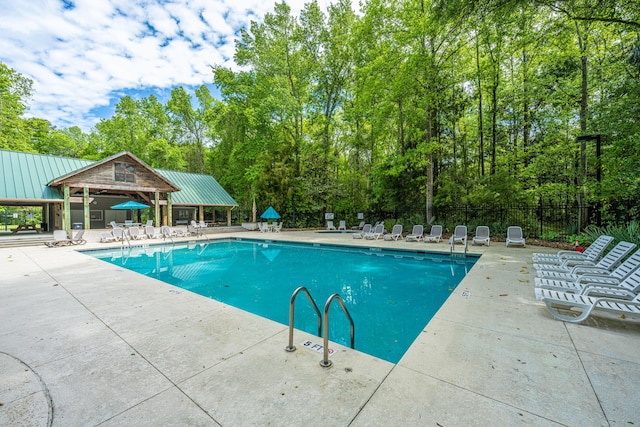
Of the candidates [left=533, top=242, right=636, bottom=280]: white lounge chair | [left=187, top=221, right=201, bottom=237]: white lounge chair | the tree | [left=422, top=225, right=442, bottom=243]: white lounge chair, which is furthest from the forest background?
[left=187, top=221, right=201, bottom=237]: white lounge chair

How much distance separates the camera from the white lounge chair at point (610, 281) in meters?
3.89

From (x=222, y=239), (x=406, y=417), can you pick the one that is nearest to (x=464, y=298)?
(x=406, y=417)

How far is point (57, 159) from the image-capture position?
709 inches

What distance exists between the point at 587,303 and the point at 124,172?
22545mm

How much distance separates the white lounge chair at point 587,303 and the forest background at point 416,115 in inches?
256

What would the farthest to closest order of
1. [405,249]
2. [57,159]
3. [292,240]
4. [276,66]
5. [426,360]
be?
1. [276,66]
2. [57,159]
3. [292,240]
4. [405,249]
5. [426,360]

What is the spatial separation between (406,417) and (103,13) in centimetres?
1340

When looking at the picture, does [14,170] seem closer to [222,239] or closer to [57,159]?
[57,159]

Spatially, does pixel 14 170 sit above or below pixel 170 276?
above

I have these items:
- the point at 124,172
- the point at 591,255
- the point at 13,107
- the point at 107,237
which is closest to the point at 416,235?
the point at 591,255

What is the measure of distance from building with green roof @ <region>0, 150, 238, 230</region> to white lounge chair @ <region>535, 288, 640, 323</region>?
2129 centimetres

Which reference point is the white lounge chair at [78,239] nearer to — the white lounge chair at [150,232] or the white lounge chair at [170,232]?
the white lounge chair at [150,232]

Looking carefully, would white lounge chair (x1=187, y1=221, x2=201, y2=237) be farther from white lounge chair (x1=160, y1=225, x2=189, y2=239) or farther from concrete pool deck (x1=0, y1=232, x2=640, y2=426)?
concrete pool deck (x1=0, y1=232, x2=640, y2=426)

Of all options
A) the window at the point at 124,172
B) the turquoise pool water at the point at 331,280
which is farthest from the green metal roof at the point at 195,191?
the turquoise pool water at the point at 331,280
